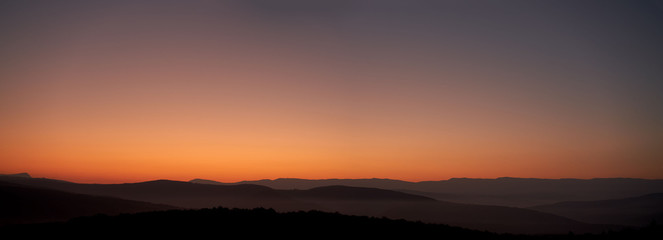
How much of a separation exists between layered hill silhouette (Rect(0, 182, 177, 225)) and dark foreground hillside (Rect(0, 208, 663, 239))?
30.9 metres

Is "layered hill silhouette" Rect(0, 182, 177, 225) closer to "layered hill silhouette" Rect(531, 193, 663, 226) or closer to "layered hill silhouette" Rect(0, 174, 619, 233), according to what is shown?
"layered hill silhouette" Rect(0, 174, 619, 233)

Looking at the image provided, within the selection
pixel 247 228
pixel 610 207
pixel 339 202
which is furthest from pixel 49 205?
pixel 610 207

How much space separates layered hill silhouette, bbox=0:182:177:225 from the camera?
150 feet

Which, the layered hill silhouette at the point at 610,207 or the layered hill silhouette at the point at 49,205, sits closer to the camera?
the layered hill silhouette at the point at 49,205

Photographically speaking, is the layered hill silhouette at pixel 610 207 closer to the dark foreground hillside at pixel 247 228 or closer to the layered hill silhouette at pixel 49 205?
the layered hill silhouette at pixel 49 205

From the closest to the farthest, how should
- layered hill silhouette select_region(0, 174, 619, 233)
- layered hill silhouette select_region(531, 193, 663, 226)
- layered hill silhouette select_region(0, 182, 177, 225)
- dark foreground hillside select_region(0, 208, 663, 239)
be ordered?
dark foreground hillside select_region(0, 208, 663, 239)
layered hill silhouette select_region(0, 182, 177, 225)
layered hill silhouette select_region(0, 174, 619, 233)
layered hill silhouette select_region(531, 193, 663, 226)

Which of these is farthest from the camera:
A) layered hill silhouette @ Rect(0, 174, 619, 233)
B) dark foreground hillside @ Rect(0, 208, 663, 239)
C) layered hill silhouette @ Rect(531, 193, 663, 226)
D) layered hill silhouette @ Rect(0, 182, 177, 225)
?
layered hill silhouette @ Rect(531, 193, 663, 226)

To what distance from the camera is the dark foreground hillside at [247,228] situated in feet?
53.6

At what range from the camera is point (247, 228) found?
56.2ft

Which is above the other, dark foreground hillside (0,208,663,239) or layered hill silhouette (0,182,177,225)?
dark foreground hillside (0,208,663,239)

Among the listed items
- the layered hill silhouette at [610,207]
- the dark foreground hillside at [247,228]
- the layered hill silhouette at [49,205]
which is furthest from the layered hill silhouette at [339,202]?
the dark foreground hillside at [247,228]

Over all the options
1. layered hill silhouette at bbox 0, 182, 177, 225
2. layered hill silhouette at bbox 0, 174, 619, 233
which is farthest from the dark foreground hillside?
layered hill silhouette at bbox 0, 174, 619, 233

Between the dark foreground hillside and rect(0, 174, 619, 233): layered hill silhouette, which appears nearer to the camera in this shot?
the dark foreground hillside

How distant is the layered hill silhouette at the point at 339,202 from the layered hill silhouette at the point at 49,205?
135 feet
